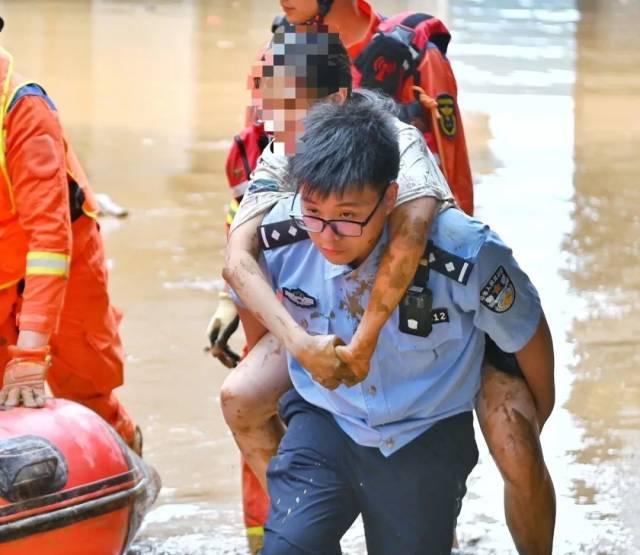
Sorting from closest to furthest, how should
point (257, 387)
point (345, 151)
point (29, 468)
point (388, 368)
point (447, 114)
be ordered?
point (345, 151)
point (388, 368)
point (257, 387)
point (29, 468)
point (447, 114)

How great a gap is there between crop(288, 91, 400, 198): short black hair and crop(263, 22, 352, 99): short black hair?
0.60ft

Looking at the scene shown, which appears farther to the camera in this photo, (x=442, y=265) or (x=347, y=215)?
(x=442, y=265)

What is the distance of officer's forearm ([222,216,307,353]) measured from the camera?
320 centimetres

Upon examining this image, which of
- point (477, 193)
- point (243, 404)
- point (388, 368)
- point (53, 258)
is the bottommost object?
point (477, 193)

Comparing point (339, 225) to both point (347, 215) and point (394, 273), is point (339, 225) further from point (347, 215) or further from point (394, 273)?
point (394, 273)

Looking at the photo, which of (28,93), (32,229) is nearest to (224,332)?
(32,229)

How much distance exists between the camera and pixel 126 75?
507 inches

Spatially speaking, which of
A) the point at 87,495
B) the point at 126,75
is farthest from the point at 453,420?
the point at 126,75

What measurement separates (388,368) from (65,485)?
1.04 m

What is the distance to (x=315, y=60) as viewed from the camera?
339cm

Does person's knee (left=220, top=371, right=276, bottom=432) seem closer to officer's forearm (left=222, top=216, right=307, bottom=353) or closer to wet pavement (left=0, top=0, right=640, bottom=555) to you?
officer's forearm (left=222, top=216, right=307, bottom=353)

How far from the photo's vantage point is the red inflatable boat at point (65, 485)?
3.76 m

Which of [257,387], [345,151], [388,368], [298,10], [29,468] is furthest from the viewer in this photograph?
[298,10]

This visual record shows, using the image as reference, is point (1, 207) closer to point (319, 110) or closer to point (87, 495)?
point (87, 495)
